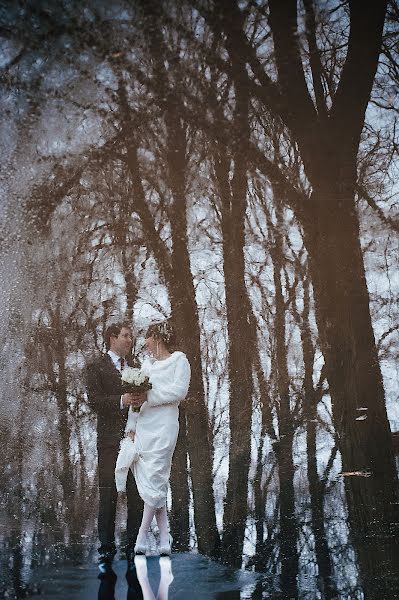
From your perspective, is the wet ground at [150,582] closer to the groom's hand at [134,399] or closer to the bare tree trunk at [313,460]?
the bare tree trunk at [313,460]

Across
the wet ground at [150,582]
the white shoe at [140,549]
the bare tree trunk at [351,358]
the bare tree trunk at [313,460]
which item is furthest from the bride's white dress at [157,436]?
the bare tree trunk at [351,358]

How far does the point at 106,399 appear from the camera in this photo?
16.2 feet

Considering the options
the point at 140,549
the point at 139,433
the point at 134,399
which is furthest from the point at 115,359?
the point at 140,549

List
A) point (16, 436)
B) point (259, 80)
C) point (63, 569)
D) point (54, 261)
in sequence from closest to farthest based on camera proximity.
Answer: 1. point (63, 569)
2. point (16, 436)
3. point (54, 261)
4. point (259, 80)

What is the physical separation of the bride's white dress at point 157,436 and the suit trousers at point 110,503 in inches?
5.6

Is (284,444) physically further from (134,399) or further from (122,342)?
(122,342)

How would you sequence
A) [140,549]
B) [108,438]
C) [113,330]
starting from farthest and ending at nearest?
1. [113,330]
2. [108,438]
3. [140,549]

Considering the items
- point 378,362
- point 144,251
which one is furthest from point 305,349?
point 144,251

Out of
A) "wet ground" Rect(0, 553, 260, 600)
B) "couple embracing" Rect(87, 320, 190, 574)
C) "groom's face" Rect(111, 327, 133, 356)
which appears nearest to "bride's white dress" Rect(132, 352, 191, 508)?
"couple embracing" Rect(87, 320, 190, 574)

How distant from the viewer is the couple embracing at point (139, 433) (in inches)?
172

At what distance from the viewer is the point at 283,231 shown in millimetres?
5684

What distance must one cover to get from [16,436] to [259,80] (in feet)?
11.8

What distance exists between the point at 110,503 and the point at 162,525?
52 cm

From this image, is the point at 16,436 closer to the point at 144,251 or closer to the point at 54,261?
the point at 54,261
